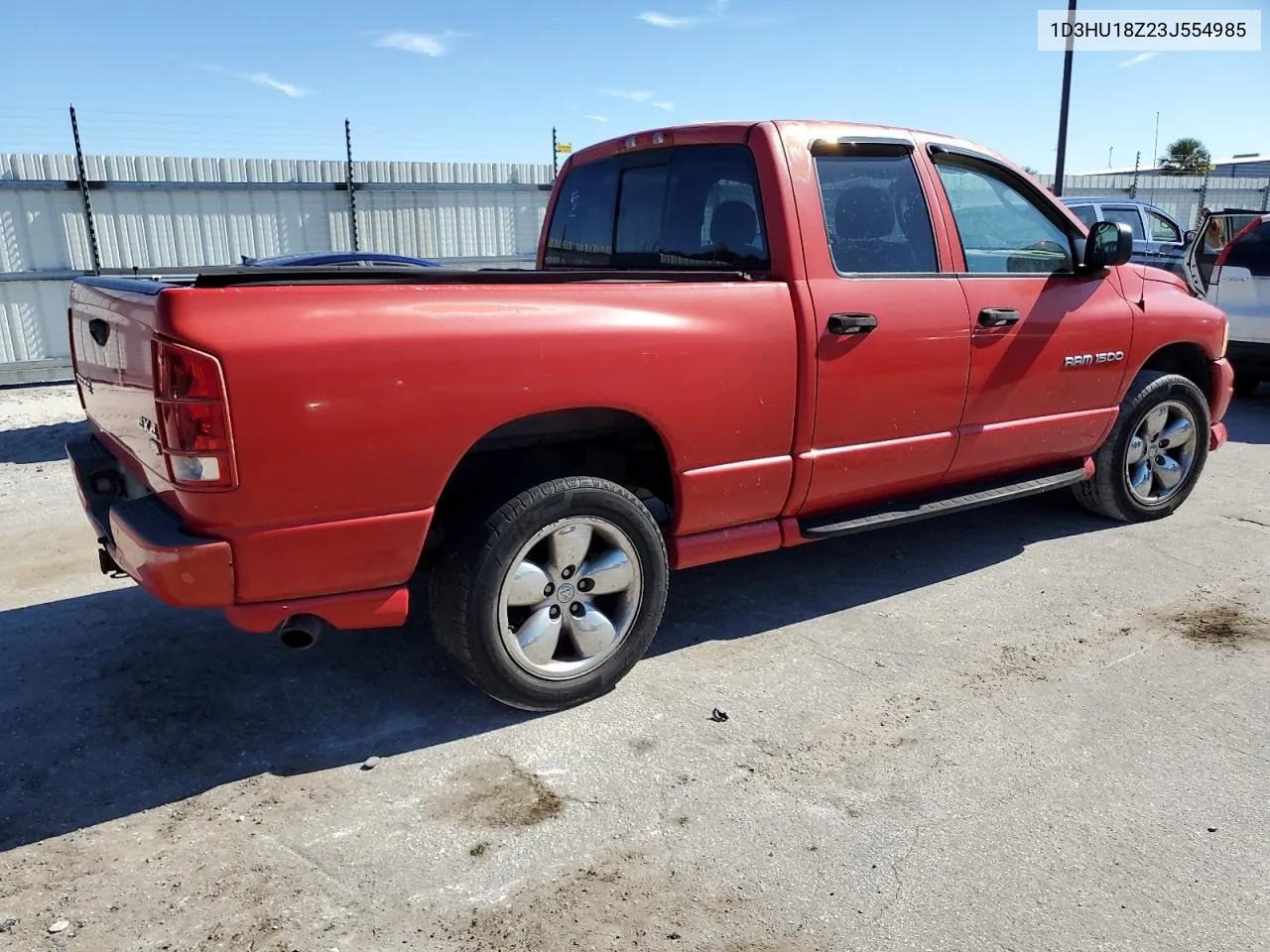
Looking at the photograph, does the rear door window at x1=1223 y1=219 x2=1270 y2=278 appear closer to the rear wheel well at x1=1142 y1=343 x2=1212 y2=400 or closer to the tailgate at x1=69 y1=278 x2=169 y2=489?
the rear wheel well at x1=1142 y1=343 x2=1212 y2=400

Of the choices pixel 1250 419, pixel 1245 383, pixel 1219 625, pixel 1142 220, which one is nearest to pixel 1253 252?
pixel 1245 383

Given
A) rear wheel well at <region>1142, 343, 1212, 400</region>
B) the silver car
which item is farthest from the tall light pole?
rear wheel well at <region>1142, 343, 1212, 400</region>

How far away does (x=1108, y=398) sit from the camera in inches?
197

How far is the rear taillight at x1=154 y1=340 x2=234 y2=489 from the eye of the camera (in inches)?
102

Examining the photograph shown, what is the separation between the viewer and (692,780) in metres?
3.02

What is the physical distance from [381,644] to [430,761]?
3.19 feet

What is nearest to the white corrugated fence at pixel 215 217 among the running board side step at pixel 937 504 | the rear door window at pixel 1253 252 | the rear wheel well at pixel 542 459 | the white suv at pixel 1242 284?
the white suv at pixel 1242 284

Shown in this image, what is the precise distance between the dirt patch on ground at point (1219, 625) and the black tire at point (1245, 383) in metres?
6.26

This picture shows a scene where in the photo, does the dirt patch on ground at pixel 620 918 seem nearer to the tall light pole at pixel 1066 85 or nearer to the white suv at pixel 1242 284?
the white suv at pixel 1242 284

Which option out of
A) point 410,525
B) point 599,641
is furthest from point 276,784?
point 599,641

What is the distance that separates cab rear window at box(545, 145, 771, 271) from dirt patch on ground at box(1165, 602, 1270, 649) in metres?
2.41

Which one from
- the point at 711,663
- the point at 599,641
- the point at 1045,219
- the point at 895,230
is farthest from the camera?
the point at 1045,219

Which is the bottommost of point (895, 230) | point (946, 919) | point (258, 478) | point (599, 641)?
point (946, 919)

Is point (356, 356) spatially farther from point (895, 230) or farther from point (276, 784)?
point (895, 230)
